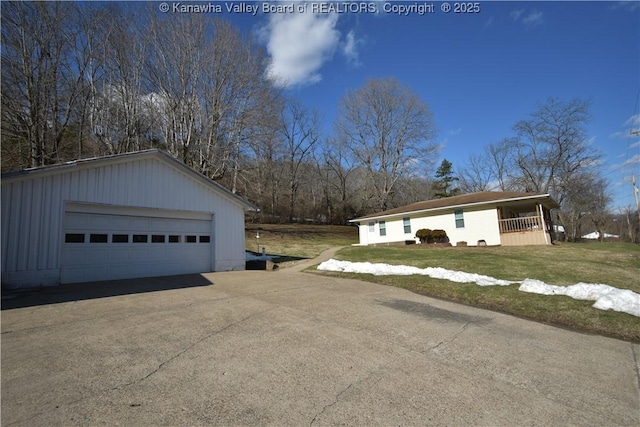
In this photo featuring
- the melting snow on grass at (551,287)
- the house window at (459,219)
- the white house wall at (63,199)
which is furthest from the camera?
the house window at (459,219)

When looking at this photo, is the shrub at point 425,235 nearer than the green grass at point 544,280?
No

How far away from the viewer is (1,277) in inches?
294

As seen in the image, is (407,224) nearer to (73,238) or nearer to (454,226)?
(454,226)

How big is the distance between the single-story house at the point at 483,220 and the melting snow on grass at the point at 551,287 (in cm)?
1128

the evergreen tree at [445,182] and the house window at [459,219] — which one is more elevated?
the evergreen tree at [445,182]

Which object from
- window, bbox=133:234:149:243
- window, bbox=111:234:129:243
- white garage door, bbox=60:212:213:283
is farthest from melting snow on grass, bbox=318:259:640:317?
window, bbox=111:234:129:243

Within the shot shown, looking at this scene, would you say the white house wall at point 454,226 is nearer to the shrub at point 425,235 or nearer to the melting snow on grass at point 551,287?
the shrub at point 425,235

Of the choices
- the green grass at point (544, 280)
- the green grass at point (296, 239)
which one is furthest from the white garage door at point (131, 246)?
the green grass at point (296, 239)

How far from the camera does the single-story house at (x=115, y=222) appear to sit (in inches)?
311

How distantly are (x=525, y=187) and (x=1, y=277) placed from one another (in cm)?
4601

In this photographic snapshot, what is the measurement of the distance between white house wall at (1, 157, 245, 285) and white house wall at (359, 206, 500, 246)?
15888 mm

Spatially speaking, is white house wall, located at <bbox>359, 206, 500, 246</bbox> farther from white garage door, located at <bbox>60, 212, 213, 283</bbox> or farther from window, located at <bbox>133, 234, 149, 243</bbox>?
window, located at <bbox>133, 234, 149, 243</bbox>

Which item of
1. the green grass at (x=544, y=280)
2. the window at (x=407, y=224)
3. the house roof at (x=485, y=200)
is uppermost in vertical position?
the house roof at (x=485, y=200)

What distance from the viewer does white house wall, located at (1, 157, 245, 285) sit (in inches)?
304
